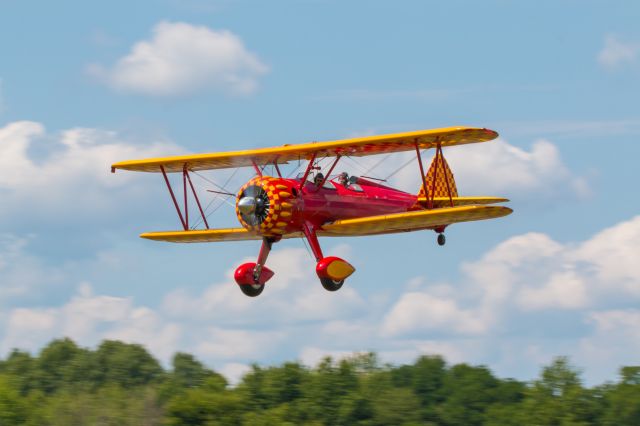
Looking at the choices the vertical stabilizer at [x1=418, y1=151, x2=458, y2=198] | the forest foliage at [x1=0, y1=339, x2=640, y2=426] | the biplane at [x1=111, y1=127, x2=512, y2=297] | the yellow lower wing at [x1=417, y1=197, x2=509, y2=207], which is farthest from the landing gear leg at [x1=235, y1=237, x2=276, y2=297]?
the forest foliage at [x1=0, y1=339, x2=640, y2=426]

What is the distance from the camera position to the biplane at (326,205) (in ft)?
77.8

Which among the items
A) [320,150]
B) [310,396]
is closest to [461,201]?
[320,150]

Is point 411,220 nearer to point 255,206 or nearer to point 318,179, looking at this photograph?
point 318,179

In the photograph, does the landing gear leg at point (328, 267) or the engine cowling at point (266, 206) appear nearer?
the landing gear leg at point (328, 267)

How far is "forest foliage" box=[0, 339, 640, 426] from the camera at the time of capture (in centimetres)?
5612

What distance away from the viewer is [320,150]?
24.8m

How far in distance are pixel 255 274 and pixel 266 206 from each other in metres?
1.66

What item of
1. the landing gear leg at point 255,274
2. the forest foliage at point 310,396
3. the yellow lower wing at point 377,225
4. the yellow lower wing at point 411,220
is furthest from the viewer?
the forest foliage at point 310,396

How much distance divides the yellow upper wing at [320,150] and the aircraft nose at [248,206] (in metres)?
1.62

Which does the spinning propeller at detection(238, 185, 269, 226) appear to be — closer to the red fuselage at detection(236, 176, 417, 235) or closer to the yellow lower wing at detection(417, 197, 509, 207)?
the red fuselage at detection(236, 176, 417, 235)

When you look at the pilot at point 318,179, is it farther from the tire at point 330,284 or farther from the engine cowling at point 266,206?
the tire at point 330,284

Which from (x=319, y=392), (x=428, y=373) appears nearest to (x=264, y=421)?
(x=319, y=392)

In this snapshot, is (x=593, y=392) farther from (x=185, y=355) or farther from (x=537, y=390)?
(x=185, y=355)

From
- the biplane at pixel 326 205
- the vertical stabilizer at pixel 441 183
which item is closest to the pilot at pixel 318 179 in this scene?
the biplane at pixel 326 205
